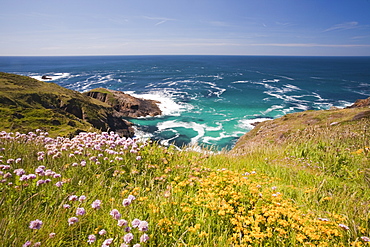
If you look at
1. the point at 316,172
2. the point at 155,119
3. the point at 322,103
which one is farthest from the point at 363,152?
the point at 322,103

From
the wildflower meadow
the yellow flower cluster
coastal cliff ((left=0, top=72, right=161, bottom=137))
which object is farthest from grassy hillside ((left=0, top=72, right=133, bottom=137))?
the yellow flower cluster

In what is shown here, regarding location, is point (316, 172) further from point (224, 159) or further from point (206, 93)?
point (206, 93)

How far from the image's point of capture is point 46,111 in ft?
66.7

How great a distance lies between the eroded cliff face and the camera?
4712cm

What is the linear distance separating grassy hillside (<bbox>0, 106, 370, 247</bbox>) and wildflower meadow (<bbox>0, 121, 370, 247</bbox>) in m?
0.02

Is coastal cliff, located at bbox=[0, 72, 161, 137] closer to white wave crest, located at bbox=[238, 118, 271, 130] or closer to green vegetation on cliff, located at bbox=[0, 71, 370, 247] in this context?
green vegetation on cliff, located at bbox=[0, 71, 370, 247]

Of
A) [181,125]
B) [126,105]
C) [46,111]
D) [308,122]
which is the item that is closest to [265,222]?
[308,122]

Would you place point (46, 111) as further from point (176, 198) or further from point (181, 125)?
point (181, 125)

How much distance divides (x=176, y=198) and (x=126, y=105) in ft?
152

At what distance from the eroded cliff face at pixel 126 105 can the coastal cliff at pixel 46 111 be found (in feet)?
28.6

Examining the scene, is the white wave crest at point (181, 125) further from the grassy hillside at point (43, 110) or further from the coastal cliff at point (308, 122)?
the coastal cliff at point (308, 122)

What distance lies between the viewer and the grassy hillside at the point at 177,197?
3.03 metres

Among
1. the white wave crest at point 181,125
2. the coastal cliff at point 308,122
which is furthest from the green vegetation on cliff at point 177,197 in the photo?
the white wave crest at point 181,125

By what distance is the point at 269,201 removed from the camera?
4.19 metres
